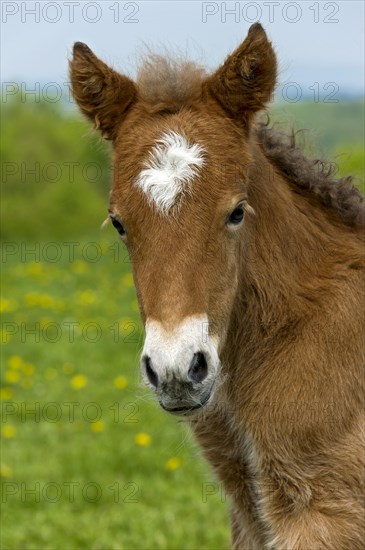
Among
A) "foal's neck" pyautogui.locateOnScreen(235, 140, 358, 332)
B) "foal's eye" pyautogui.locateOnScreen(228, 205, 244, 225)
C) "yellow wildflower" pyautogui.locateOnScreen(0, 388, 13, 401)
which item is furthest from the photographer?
"yellow wildflower" pyautogui.locateOnScreen(0, 388, 13, 401)

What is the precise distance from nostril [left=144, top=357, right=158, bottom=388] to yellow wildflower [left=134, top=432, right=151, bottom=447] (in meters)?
3.93

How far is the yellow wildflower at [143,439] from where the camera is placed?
7.27 m

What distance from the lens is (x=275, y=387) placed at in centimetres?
399

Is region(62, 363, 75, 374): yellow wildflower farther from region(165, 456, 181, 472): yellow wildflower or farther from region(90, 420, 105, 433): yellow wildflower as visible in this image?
region(165, 456, 181, 472): yellow wildflower

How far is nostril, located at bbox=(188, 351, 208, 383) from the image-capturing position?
3.37 metres

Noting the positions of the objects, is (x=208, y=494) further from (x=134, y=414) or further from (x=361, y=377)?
(x=361, y=377)

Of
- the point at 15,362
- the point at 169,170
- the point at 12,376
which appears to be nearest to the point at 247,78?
the point at 169,170

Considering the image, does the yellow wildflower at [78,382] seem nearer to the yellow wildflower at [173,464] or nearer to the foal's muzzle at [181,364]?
the yellow wildflower at [173,464]

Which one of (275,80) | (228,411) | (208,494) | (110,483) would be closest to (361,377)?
(228,411)

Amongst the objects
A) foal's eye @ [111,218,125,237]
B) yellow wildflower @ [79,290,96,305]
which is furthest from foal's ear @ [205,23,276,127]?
yellow wildflower @ [79,290,96,305]

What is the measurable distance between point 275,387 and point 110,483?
3152 millimetres

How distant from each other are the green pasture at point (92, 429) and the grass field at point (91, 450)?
0.01 meters

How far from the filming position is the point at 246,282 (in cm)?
412

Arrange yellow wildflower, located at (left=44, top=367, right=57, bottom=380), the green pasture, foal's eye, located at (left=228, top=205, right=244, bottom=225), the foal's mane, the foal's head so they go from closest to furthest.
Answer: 1. the foal's head
2. foal's eye, located at (left=228, top=205, right=244, bottom=225)
3. the foal's mane
4. the green pasture
5. yellow wildflower, located at (left=44, top=367, right=57, bottom=380)
